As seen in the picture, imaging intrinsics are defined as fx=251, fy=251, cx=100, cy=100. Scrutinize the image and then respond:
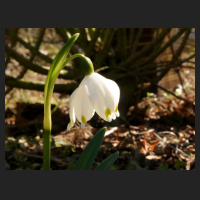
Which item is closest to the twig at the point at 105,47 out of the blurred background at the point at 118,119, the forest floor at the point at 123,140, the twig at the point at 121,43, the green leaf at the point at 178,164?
the blurred background at the point at 118,119

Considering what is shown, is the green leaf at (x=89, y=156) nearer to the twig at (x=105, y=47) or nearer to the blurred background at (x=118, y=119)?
the blurred background at (x=118, y=119)

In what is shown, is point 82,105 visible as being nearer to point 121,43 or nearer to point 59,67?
point 59,67

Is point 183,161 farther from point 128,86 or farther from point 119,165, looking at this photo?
point 128,86

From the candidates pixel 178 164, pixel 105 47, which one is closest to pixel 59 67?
pixel 178 164

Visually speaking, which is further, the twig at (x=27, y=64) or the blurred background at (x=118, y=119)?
the twig at (x=27, y=64)

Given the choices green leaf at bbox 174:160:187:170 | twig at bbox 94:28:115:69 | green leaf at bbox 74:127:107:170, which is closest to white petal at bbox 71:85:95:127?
green leaf at bbox 74:127:107:170

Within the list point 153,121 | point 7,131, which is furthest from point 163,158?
point 7,131
